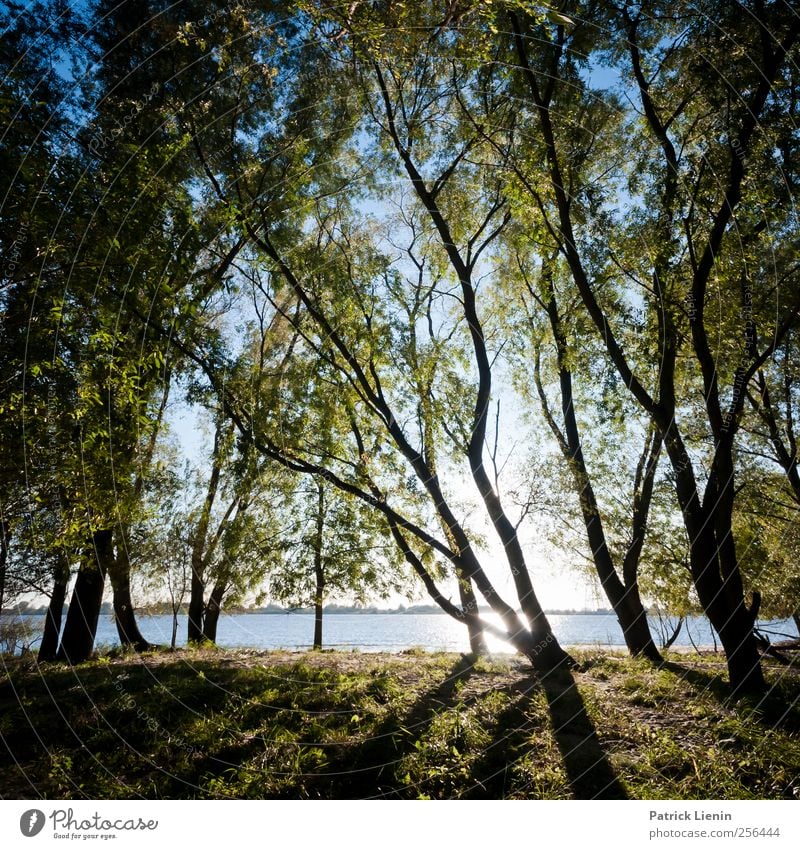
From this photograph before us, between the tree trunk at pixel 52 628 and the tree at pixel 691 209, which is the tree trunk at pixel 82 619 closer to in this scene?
the tree trunk at pixel 52 628

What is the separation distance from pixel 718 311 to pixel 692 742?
7.01 m

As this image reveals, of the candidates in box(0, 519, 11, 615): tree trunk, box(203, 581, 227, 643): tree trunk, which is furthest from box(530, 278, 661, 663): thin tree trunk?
box(0, 519, 11, 615): tree trunk

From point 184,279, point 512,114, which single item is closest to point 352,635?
point 184,279

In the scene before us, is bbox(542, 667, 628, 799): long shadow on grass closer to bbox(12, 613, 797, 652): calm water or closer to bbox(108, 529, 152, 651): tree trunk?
bbox(12, 613, 797, 652): calm water

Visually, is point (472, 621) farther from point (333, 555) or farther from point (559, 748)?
point (559, 748)

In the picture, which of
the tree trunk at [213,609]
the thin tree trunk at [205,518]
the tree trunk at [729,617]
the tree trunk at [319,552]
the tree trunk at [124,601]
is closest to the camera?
the tree trunk at [729,617]

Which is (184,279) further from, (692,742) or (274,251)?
(692,742)

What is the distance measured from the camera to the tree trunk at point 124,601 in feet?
34.2

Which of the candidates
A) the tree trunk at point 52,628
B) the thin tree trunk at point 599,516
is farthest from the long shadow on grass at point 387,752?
the tree trunk at point 52,628

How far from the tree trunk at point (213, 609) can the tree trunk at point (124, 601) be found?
1517 mm

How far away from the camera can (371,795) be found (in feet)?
17.4

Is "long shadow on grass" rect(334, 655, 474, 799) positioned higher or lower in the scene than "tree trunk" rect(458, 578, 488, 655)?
lower

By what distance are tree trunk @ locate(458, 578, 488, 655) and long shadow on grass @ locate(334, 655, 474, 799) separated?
3.23 meters

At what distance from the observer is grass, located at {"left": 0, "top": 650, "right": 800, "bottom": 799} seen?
5309 millimetres
